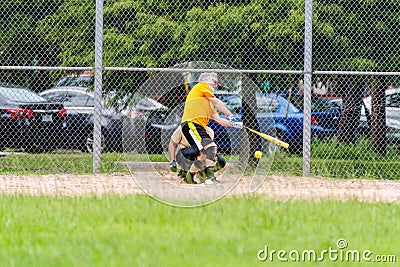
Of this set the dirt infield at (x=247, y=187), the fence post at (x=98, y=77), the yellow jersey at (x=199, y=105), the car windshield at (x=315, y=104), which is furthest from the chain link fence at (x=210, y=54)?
the yellow jersey at (x=199, y=105)

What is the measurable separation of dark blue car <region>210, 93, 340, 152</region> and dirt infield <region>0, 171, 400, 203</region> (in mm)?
1147

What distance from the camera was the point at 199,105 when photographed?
1130 centimetres

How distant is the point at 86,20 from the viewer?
1419 centimetres

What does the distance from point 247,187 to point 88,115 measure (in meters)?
6.29

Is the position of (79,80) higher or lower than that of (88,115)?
higher

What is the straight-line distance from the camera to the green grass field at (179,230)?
6059mm

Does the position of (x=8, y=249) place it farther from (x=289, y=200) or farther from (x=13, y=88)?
(x=13, y=88)

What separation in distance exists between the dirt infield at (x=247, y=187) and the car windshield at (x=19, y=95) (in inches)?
121

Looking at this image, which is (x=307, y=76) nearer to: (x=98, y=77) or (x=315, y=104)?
(x=98, y=77)

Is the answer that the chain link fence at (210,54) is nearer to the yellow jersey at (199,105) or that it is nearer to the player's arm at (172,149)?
the player's arm at (172,149)

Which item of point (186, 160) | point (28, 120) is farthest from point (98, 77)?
point (28, 120)

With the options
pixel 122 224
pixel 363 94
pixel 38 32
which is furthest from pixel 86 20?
pixel 122 224

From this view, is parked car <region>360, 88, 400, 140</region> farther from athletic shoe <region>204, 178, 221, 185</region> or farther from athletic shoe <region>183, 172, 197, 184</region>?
athletic shoe <region>204, 178, 221, 185</region>

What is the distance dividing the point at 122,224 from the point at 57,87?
8.97m
